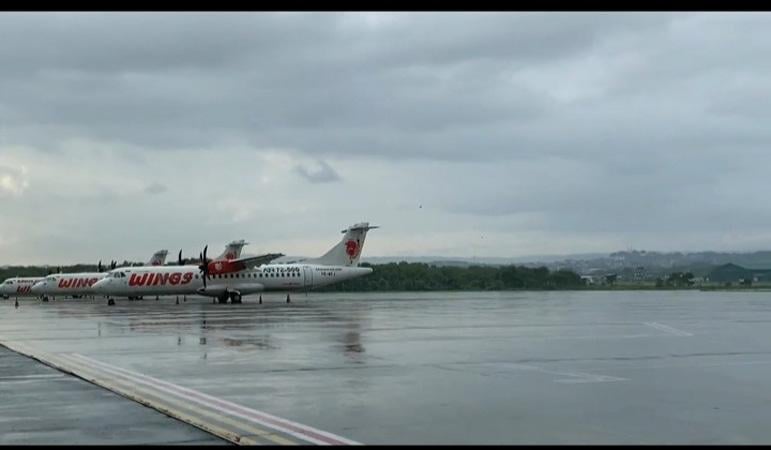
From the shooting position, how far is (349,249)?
2694 inches

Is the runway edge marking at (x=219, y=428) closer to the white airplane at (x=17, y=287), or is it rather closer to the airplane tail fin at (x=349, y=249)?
the airplane tail fin at (x=349, y=249)

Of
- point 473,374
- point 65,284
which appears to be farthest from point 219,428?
point 65,284

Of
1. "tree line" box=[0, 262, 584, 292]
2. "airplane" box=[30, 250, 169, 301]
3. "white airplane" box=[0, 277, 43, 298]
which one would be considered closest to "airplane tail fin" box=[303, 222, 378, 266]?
"airplane" box=[30, 250, 169, 301]

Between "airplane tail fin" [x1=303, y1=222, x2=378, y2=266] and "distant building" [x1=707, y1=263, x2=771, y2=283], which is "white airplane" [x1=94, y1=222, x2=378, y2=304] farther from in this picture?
"distant building" [x1=707, y1=263, x2=771, y2=283]

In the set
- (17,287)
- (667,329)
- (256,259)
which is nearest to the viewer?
(667,329)

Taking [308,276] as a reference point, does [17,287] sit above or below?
below

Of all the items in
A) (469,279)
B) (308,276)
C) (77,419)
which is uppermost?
(308,276)

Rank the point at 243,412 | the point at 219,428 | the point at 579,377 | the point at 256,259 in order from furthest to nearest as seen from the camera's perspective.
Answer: the point at 256,259
the point at 579,377
the point at 243,412
the point at 219,428

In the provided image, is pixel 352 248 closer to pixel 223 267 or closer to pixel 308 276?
pixel 308 276

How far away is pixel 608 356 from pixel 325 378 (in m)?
7.40

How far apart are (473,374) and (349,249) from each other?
52815 millimetres

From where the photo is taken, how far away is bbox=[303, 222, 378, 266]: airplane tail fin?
67.8 m

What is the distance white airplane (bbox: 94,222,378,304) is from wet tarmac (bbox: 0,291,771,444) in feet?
98.7
